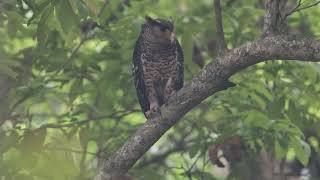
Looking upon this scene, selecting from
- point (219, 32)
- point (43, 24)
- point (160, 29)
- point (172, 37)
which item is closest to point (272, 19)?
point (219, 32)

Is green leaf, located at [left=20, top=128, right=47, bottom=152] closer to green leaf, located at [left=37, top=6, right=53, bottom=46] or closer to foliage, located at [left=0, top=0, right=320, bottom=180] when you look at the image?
foliage, located at [left=0, top=0, right=320, bottom=180]

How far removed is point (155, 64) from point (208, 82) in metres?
2.37

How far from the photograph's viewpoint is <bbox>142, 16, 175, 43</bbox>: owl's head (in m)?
6.94

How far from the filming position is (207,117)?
328 inches

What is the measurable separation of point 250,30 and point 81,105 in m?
2.08

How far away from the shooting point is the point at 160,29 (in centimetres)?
704

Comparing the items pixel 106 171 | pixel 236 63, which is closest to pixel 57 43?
pixel 106 171

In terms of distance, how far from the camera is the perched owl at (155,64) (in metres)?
7.14

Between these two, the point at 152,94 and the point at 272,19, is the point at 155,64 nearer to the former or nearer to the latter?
the point at 152,94

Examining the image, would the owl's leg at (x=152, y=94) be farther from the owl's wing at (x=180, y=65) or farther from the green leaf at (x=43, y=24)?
the green leaf at (x=43, y=24)

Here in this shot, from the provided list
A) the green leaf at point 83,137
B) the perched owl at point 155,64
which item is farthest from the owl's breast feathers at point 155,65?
the green leaf at point 83,137

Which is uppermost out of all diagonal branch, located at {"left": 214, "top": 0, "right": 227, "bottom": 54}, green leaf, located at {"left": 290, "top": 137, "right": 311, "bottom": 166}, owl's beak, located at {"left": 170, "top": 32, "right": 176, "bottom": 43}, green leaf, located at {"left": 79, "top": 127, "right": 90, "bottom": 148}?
diagonal branch, located at {"left": 214, "top": 0, "right": 227, "bottom": 54}

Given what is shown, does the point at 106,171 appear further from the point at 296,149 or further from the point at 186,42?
the point at 296,149

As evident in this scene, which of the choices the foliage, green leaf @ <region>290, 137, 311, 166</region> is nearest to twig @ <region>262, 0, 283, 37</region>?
the foliage
